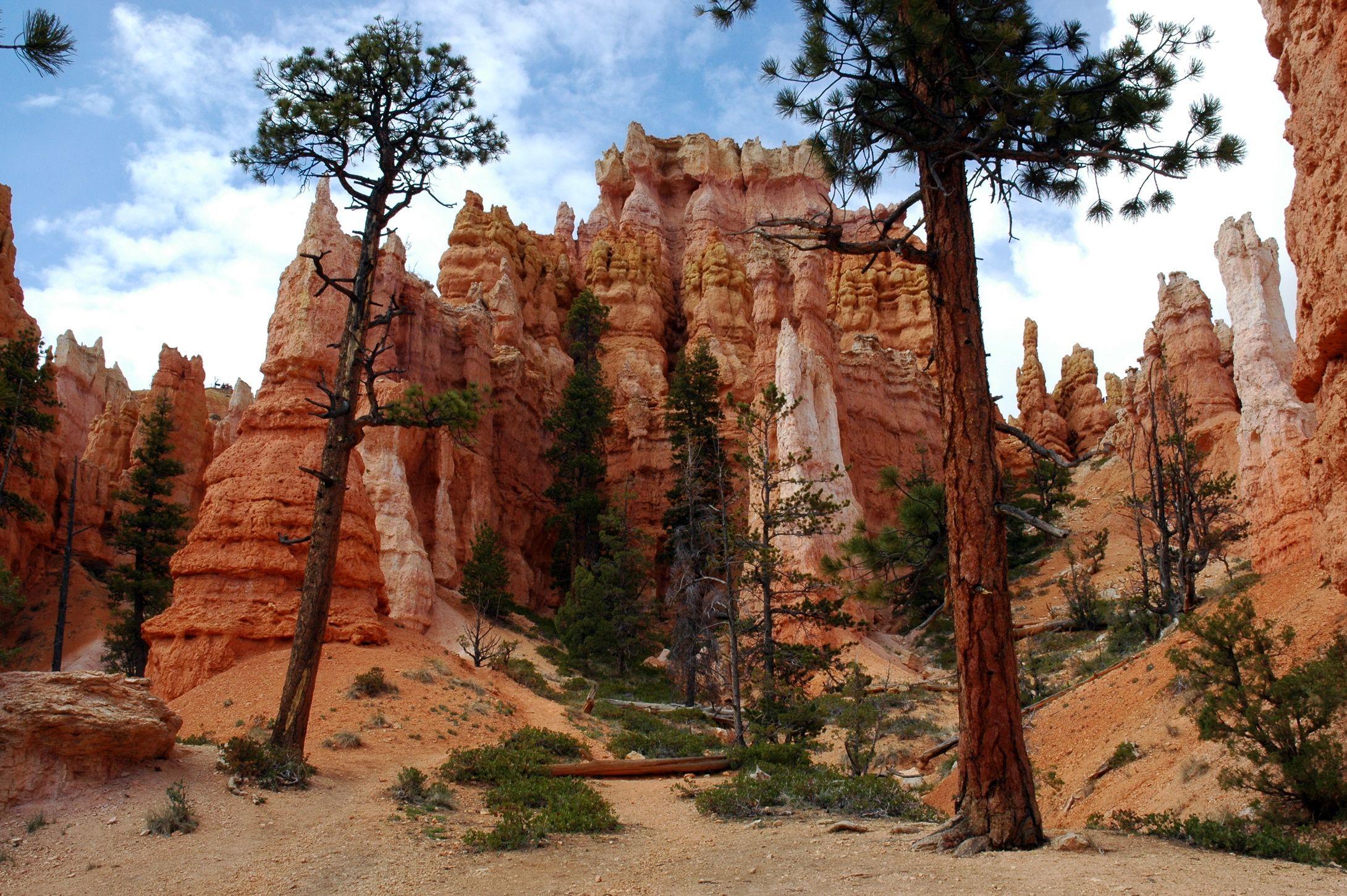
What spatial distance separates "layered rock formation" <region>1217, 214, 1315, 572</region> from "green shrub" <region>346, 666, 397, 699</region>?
17.0 meters

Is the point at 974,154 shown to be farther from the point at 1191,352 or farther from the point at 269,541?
the point at 1191,352

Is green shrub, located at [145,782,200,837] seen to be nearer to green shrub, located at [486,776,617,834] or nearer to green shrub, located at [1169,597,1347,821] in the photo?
green shrub, located at [486,776,617,834]

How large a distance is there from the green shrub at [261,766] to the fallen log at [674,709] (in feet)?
39.1

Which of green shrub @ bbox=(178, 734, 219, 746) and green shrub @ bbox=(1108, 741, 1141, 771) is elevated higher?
green shrub @ bbox=(178, 734, 219, 746)

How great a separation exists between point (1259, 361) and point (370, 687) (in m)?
22.8

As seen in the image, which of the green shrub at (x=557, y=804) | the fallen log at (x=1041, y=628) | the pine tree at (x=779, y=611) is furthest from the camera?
the fallen log at (x=1041, y=628)

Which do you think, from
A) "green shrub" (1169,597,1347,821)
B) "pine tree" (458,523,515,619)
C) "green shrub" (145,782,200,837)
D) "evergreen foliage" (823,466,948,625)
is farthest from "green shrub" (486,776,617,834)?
"pine tree" (458,523,515,619)

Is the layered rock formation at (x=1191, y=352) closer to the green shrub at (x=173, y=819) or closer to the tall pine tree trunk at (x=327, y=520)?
the tall pine tree trunk at (x=327, y=520)

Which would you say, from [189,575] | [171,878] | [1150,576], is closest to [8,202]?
[189,575]

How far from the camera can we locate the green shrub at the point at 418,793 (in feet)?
29.6

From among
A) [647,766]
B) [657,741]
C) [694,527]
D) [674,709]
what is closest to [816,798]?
[647,766]

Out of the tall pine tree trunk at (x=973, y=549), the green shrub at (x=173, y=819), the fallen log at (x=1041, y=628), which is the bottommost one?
the green shrub at (x=173, y=819)

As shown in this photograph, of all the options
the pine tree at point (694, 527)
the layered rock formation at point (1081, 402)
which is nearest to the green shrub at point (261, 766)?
the pine tree at point (694, 527)

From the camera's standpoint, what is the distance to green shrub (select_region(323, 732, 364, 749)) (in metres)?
11.9
